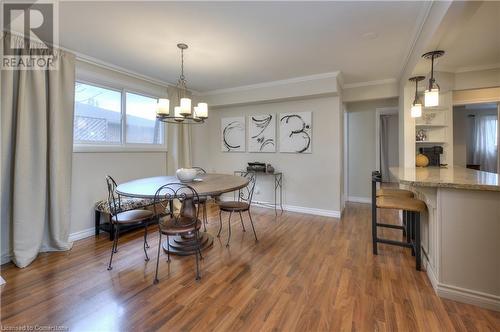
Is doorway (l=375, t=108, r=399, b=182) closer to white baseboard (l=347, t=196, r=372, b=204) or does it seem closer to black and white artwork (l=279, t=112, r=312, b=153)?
white baseboard (l=347, t=196, r=372, b=204)

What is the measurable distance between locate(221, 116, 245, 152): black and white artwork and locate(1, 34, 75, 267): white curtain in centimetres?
279

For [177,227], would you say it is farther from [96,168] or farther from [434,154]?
[434,154]

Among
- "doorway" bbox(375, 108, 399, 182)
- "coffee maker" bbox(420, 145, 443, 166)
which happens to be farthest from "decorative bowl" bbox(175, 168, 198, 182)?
"doorway" bbox(375, 108, 399, 182)

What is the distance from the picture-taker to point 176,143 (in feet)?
14.4

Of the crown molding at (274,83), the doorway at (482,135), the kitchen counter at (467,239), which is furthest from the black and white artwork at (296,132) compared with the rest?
the doorway at (482,135)

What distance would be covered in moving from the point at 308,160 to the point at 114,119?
10.5ft

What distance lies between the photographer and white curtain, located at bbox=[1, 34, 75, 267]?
240cm

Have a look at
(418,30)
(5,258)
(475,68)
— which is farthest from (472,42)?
(5,258)

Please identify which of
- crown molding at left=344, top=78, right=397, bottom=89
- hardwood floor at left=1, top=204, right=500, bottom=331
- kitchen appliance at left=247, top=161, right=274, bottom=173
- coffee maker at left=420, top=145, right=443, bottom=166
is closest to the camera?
hardwood floor at left=1, top=204, right=500, bottom=331

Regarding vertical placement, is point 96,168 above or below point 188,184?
above

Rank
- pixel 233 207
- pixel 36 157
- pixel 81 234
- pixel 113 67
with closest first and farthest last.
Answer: pixel 36 157 → pixel 233 207 → pixel 81 234 → pixel 113 67

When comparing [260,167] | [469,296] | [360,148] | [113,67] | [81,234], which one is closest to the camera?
[469,296]

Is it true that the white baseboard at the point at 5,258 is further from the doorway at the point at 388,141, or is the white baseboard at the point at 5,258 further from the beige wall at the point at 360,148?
the doorway at the point at 388,141

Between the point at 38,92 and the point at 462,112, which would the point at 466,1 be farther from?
the point at 462,112
